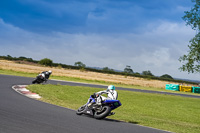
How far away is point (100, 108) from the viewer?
9.62 metres

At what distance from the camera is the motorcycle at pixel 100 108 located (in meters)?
9.28

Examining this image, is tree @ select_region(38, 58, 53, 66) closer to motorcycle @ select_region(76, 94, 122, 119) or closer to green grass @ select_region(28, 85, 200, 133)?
green grass @ select_region(28, 85, 200, 133)

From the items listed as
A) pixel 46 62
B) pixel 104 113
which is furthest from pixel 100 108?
pixel 46 62

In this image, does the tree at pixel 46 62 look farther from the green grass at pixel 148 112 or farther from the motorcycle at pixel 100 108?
the motorcycle at pixel 100 108

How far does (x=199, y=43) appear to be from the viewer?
874 inches

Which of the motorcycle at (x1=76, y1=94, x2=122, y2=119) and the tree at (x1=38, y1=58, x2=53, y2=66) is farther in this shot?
the tree at (x1=38, y1=58, x2=53, y2=66)

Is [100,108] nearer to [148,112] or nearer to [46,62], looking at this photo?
[148,112]

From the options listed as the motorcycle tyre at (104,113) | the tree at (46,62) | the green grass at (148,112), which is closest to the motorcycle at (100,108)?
the motorcycle tyre at (104,113)

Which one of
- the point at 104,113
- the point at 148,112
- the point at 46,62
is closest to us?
the point at 104,113

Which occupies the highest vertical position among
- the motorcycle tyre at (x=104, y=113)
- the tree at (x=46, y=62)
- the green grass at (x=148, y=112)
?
the tree at (x=46, y=62)

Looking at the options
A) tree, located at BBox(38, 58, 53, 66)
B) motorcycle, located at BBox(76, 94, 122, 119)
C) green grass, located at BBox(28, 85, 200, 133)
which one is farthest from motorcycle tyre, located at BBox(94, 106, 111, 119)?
tree, located at BBox(38, 58, 53, 66)

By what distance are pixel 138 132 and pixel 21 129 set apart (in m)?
3.70

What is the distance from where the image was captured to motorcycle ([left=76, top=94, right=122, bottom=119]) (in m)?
9.28

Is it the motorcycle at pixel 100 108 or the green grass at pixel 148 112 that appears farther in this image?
the green grass at pixel 148 112
